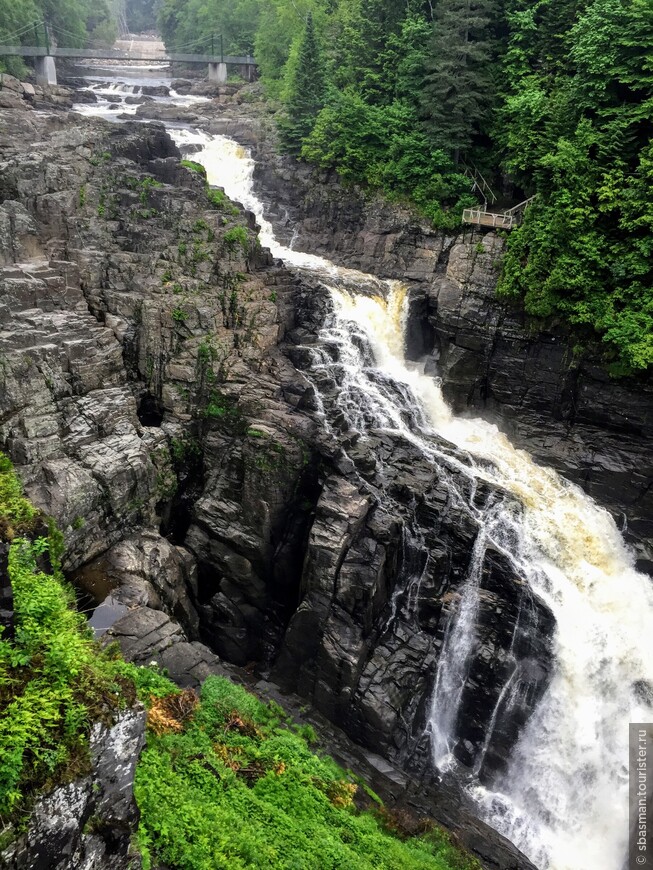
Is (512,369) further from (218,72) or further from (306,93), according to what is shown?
(218,72)

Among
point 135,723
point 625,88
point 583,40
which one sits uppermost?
point 583,40

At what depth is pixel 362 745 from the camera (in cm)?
1903

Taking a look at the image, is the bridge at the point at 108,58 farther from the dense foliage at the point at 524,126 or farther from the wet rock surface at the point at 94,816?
the wet rock surface at the point at 94,816

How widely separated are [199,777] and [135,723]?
410 cm

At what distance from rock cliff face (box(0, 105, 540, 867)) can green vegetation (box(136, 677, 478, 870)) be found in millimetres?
2368

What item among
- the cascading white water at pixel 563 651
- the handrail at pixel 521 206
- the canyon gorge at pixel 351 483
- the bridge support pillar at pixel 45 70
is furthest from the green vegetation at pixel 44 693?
the bridge support pillar at pixel 45 70

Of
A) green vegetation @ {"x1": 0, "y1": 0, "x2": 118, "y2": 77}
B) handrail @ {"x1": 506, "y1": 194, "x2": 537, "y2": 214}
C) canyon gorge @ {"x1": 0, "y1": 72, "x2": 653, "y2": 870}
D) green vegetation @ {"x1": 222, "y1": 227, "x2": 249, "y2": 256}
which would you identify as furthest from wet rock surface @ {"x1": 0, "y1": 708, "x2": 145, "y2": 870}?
green vegetation @ {"x1": 0, "y1": 0, "x2": 118, "y2": 77}

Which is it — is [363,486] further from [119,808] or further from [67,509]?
[119,808]

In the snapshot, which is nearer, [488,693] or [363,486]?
[488,693]

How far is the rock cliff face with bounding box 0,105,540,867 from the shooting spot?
1912 cm

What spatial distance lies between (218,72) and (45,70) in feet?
56.0

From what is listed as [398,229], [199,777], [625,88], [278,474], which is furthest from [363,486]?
[625,88]

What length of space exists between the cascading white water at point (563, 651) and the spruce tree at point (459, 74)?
14.5 m

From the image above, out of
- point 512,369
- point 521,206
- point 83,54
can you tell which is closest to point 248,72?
point 83,54
